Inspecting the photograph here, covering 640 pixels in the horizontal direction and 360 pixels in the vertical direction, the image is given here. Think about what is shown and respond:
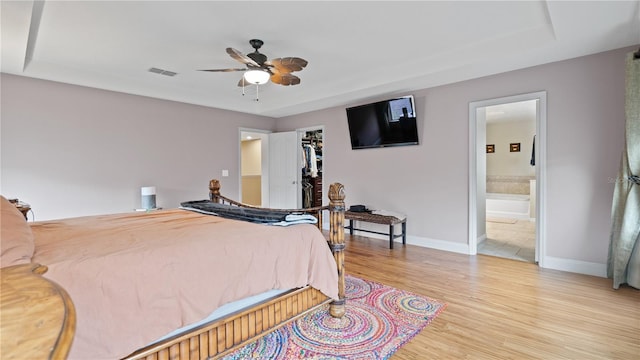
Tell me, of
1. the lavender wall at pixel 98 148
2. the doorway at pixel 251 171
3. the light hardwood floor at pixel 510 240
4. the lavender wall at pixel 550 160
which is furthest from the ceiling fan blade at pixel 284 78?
the doorway at pixel 251 171

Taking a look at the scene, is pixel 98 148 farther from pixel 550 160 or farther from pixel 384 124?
pixel 550 160

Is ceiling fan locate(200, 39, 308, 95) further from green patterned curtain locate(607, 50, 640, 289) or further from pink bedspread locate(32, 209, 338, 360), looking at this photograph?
green patterned curtain locate(607, 50, 640, 289)

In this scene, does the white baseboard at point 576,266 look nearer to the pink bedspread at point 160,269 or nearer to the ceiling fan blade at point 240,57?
the pink bedspread at point 160,269

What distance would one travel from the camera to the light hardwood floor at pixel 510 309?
1921 mm

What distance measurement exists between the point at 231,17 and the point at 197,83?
221 centimetres

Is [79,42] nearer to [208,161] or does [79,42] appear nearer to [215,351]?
[208,161]

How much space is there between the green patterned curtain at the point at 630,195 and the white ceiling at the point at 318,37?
0.51 metres

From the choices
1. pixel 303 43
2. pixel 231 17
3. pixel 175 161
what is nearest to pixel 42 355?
pixel 231 17

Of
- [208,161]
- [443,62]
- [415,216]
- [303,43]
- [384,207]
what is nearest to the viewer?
[303,43]

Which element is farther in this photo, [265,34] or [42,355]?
[265,34]

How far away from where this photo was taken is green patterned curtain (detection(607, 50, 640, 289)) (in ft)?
8.97

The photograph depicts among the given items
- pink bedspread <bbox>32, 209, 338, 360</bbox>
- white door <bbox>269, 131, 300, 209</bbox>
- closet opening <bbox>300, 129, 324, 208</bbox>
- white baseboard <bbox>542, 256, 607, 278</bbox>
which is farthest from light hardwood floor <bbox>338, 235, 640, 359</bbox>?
closet opening <bbox>300, 129, 324, 208</bbox>

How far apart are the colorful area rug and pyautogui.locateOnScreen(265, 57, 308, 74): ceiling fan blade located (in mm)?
2150

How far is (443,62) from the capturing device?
3670mm
